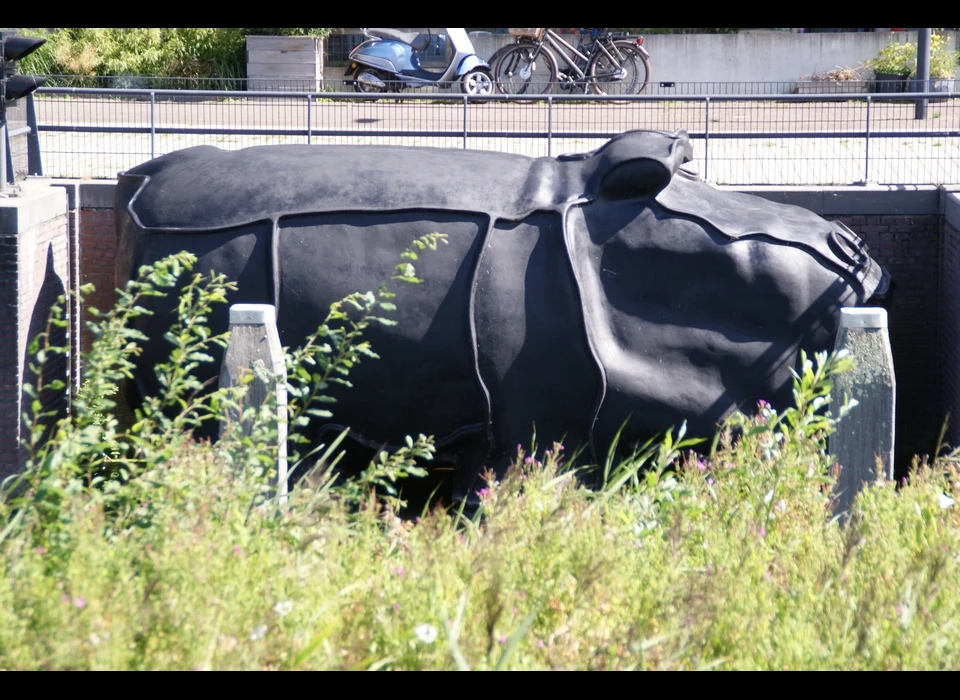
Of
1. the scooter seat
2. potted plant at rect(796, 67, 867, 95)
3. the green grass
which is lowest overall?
the green grass

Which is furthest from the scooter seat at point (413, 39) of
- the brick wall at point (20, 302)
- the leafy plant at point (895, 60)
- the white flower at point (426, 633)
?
the white flower at point (426, 633)

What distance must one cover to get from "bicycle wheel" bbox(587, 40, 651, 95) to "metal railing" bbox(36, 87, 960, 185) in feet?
26.6

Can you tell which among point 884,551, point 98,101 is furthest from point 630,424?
point 98,101

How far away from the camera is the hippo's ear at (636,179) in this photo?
21.5 ft

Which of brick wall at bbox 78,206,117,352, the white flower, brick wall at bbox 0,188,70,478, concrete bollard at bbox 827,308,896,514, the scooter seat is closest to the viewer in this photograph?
the white flower

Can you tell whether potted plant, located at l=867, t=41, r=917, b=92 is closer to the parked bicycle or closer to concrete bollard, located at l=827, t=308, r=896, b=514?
the parked bicycle

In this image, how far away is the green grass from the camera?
3.39 metres

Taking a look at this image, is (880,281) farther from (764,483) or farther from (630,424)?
(764,483)

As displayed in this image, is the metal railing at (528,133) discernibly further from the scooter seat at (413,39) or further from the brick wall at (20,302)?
the scooter seat at (413,39)

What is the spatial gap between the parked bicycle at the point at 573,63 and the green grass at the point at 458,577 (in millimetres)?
16864

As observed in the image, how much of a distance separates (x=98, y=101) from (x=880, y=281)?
8.12m

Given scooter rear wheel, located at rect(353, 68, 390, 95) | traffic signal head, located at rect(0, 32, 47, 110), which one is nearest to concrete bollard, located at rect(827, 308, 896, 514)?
traffic signal head, located at rect(0, 32, 47, 110)

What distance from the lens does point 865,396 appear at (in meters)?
6.12

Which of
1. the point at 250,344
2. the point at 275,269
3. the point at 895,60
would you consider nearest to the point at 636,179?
the point at 275,269
